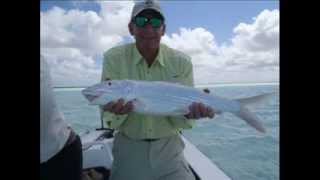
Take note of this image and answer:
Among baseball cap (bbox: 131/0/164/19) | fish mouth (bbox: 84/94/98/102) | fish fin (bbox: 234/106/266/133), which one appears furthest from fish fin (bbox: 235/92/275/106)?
fish mouth (bbox: 84/94/98/102)

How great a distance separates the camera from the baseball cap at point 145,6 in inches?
123

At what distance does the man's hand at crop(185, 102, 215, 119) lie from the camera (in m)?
2.94

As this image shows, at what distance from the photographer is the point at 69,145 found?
2.68 m

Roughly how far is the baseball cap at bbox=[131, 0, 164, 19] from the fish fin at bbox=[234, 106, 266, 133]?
3.23ft

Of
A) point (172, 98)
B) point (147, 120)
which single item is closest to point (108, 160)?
point (147, 120)

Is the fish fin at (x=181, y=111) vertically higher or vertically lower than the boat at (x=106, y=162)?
higher

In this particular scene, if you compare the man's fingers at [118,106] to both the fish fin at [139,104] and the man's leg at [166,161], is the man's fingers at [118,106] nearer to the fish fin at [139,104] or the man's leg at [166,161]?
the fish fin at [139,104]

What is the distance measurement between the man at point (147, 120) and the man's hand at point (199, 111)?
19 centimetres

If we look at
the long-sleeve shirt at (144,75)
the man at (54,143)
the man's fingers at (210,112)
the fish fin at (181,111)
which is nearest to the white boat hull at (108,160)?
the long-sleeve shirt at (144,75)

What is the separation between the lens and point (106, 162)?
431 cm

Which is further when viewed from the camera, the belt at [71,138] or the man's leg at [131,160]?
the man's leg at [131,160]
